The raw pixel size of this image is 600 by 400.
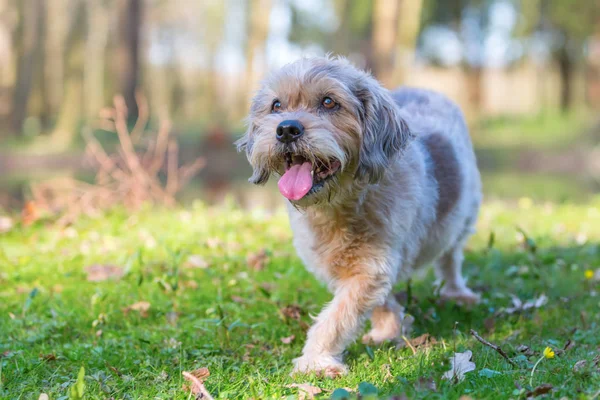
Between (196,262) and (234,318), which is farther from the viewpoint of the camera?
(196,262)

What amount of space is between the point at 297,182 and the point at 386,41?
1443cm

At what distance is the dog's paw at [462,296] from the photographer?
495 cm

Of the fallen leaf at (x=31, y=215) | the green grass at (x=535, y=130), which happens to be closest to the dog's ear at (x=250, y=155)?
the fallen leaf at (x=31, y=215)

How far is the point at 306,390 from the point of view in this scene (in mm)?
3055

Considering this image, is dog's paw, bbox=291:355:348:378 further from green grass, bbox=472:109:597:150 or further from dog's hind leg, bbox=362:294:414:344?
green grass, bbox=472:109:597:150

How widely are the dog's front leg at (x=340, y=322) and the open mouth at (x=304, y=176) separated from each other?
2.15 ft

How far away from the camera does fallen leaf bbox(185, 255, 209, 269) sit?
5613 mm

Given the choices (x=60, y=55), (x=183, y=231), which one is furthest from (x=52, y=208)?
(x=60, y=55)

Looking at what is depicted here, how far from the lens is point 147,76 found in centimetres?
4003

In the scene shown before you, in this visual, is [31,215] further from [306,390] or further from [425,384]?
[425,384]

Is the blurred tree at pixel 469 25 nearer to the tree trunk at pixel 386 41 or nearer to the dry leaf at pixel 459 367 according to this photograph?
the tree trunk at pixel 386 41

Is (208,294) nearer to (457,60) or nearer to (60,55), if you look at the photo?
(457,60)

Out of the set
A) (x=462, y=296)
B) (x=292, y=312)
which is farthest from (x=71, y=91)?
(x=462, y=296)

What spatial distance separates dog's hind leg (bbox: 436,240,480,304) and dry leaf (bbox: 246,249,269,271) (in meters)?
1.55
